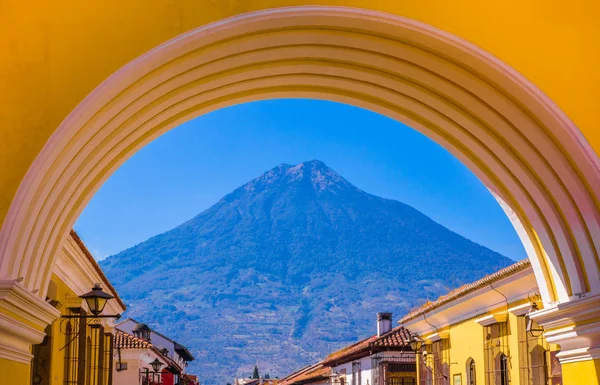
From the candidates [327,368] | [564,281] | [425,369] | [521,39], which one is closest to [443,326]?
[425,369]

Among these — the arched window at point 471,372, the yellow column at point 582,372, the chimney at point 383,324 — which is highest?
the chimney at point 383,324

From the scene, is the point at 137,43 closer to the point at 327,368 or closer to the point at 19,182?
the point at 19,182

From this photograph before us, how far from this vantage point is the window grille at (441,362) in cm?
2180

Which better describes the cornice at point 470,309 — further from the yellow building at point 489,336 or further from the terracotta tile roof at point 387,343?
the terracotta tile roof at point 387,343

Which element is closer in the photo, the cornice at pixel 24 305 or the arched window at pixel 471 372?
the cornice at pixel 24 305

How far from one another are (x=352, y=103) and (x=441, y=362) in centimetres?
1426

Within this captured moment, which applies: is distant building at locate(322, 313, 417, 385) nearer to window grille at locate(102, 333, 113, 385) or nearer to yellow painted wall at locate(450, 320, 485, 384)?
yellow painted wall at locate(450, 320, 485, 384)

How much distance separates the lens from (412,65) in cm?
791

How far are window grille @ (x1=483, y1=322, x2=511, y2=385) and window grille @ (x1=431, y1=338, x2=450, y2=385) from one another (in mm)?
3029

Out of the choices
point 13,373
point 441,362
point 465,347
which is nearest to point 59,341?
point 13,373

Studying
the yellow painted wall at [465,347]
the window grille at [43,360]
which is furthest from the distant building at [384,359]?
the window grille at [43,360]

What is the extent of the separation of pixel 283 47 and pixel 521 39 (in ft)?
6.22

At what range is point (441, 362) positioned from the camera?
22359mm

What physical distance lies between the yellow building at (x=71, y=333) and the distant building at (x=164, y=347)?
20.1 metres
